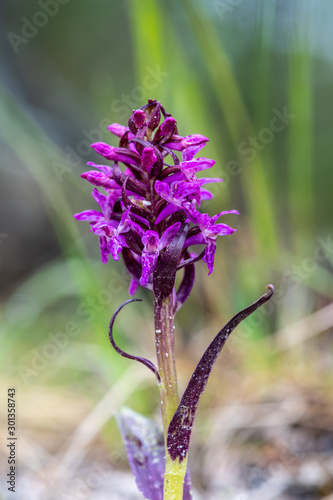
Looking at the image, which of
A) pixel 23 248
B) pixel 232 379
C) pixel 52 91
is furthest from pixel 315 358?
pixel 52 91

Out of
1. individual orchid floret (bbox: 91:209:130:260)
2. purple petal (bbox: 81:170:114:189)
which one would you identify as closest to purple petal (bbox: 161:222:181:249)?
individual orchid floret (bbox: 91:209:130:260)

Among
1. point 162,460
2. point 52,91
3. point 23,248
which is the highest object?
point 52,91

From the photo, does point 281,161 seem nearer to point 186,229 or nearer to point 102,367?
point 102,367

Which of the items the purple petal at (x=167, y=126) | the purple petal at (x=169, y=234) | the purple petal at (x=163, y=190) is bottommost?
the purple petal at (x=169, y=234)

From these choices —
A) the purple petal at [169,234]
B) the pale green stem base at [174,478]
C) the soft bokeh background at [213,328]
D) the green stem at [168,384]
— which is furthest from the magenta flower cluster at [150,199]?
the soft bokeh background at [213,328]

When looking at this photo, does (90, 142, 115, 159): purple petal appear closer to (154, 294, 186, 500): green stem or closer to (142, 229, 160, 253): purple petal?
(142, 229, 160, 253): purple petal

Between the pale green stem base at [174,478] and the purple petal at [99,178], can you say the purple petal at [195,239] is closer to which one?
the purple petal at [99,178]

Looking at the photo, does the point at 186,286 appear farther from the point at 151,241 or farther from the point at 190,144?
the point at 190,144
